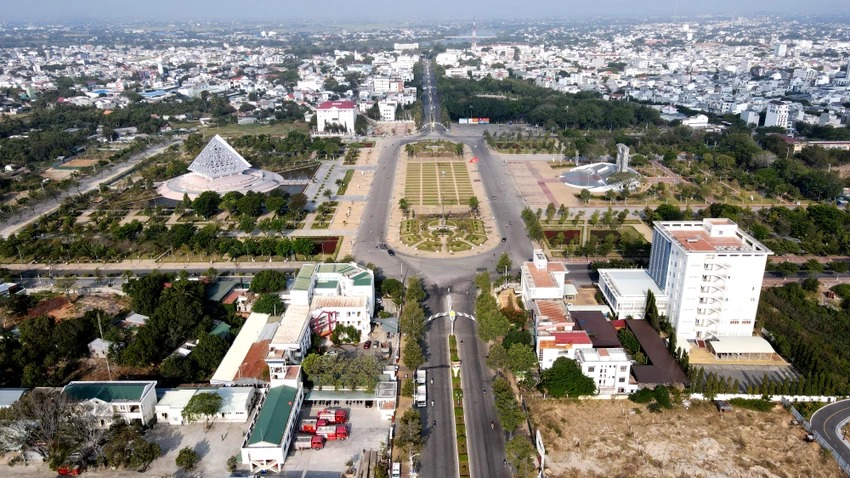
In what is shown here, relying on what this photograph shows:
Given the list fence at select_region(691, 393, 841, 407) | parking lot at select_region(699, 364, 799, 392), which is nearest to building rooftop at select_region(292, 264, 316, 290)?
fence at select_region(691, 393, 841, 407)

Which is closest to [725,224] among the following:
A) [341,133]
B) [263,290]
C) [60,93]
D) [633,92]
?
[263,290]

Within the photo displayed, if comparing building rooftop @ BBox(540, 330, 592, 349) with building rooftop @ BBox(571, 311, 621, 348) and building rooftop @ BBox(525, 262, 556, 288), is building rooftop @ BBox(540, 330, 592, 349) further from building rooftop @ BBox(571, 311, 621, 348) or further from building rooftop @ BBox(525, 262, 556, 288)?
building rooftop @ BBox(525, 262, 556, 288)

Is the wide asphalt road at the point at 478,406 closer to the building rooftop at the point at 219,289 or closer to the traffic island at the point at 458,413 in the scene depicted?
the traffic island at the point at 458,413

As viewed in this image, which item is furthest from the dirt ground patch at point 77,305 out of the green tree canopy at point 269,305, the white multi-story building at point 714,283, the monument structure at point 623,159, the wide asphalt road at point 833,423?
the monument structure at point 623,159

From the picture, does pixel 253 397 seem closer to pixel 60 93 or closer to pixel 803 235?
pixel 803 235

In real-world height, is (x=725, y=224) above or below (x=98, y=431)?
above
